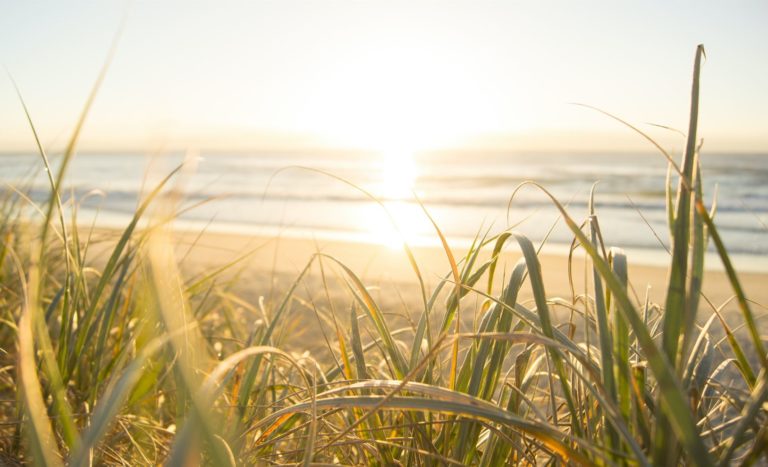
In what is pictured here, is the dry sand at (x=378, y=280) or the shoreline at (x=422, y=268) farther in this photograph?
the shoreline at (x=422, y=268)

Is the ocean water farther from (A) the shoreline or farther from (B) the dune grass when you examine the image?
(B) the dune grass

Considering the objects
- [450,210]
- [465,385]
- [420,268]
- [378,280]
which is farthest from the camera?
[450,210]

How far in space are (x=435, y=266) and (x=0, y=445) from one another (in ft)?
15.2

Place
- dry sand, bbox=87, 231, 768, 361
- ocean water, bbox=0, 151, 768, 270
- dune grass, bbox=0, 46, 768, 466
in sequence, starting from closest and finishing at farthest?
1. dune grass, bbox=0, 46, 768, 466
2. dry sand, bbox=87, 231, 768, 361
3. ocean water, bbox=0, 151, 768, 270

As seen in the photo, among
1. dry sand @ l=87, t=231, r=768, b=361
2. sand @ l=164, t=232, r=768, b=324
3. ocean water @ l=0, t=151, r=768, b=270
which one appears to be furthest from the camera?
ocean water @ l=0, t=151, r=768, b=270

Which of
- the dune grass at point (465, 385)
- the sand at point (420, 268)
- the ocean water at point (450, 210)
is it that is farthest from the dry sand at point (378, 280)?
the dune grass at point (465, 385)

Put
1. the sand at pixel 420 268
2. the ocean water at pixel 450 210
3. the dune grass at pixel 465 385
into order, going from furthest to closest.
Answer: the ocean water at pixel 450 210
the sand at pixel 420 268
the dune grass at pixel 465 385

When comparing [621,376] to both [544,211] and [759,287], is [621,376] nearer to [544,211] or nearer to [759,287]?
[759,287]

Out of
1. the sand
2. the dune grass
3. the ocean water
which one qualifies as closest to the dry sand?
the sand

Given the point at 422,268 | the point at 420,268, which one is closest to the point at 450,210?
the point at 420,268

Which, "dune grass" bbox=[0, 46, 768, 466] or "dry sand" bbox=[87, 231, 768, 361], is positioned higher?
"dune grass" bbox=[0, 46, 768, 466]

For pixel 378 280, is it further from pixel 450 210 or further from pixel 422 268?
pixel 450 210

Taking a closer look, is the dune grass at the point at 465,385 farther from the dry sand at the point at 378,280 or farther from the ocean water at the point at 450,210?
the ocean water at the point at 450,210

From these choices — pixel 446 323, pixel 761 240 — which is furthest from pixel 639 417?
pixel 761 240
